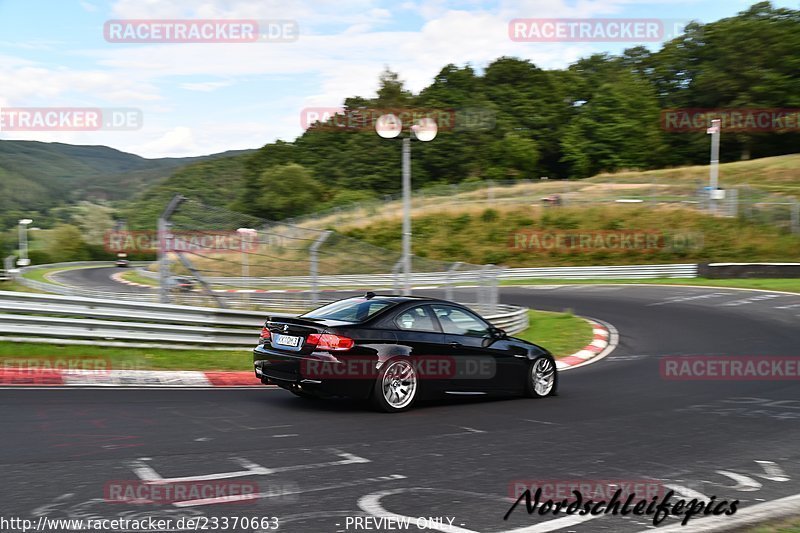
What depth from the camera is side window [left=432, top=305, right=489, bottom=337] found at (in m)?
9.31

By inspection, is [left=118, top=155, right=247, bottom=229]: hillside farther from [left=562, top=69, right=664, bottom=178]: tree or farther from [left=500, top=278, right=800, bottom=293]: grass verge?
[left=500, top=278, right=800, bottom=293]: grass verge

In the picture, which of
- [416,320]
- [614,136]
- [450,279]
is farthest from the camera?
[614,136]

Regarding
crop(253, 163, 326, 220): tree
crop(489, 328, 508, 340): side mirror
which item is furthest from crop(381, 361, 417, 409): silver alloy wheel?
crop(253, 163, 326, 220): tree

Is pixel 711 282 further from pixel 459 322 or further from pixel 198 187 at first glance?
pixel 198 187

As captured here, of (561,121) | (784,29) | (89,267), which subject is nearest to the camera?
(89,267)

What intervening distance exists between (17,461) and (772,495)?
553cm

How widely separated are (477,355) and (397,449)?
117 inches

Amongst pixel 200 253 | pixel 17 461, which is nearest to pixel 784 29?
pixel 200 253

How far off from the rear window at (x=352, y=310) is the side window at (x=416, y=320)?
23 cm

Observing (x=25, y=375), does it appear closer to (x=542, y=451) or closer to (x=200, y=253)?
(x=200, y=253)

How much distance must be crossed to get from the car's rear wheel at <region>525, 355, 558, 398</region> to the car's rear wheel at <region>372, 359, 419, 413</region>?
75.9 inches

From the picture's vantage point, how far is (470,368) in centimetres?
936

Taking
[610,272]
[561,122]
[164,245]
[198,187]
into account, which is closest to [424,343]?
[164,245]

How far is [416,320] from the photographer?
9039mm
